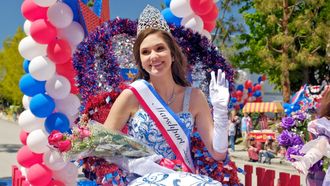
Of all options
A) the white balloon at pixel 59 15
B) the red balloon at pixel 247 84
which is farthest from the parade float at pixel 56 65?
the red balloon at pixel 247 84

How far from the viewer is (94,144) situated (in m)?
2.69

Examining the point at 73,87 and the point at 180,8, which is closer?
the point at 180,8

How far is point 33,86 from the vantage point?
5375mm

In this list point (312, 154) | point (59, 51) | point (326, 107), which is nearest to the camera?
point (312, 154)

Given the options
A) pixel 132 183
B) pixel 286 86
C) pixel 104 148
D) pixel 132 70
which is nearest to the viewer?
pixel 132 183

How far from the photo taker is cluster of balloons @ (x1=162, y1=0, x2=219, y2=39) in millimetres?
5266

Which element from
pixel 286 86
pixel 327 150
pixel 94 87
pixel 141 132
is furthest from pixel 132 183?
pixel 286 86

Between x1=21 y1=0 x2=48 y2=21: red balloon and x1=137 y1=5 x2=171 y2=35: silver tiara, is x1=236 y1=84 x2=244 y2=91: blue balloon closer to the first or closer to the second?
x1=21 y1=0 x2=48 y2=21: red balloon

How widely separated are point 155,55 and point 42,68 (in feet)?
8.63

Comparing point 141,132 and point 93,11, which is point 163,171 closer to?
point 141,132

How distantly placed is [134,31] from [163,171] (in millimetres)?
1386

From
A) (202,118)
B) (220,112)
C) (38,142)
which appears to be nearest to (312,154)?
(202,118)

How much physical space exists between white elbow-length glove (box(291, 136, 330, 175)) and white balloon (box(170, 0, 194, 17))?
6.89 ft

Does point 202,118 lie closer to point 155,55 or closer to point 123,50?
point 155,55
